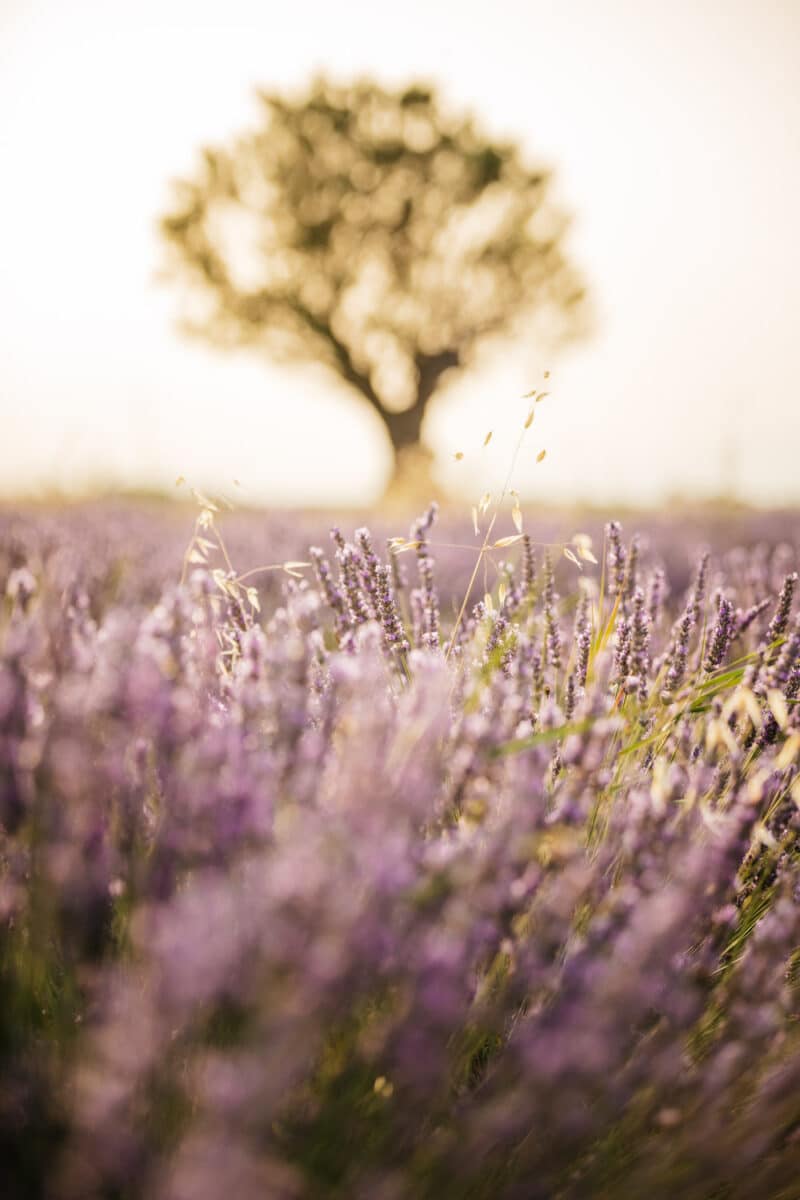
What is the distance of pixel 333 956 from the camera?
702 mm

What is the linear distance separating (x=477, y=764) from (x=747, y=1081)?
0.58m

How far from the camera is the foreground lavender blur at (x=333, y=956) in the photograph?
74cm

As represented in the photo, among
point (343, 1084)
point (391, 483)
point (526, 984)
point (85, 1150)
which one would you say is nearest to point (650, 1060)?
point (526, 984)

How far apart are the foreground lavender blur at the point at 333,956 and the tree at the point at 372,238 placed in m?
18.8

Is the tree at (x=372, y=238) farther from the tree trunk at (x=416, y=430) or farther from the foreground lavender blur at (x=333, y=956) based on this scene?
the foreground lavender blur at (x=333, y=956)

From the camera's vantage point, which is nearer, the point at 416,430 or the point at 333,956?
the point at 333,956

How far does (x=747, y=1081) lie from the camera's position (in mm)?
1062

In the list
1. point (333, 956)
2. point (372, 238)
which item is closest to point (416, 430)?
point (372, 238)

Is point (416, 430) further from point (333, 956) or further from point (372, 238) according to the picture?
point (333, 956)

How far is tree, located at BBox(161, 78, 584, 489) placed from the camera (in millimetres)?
17188

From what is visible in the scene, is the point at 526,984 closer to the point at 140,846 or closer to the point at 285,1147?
the point at 285,1147

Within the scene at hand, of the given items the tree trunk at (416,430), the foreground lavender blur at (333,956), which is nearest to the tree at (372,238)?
the tree trunk at (416,430)

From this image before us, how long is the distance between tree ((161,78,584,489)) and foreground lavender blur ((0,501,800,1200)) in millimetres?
18822

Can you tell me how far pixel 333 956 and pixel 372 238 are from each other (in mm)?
19445
